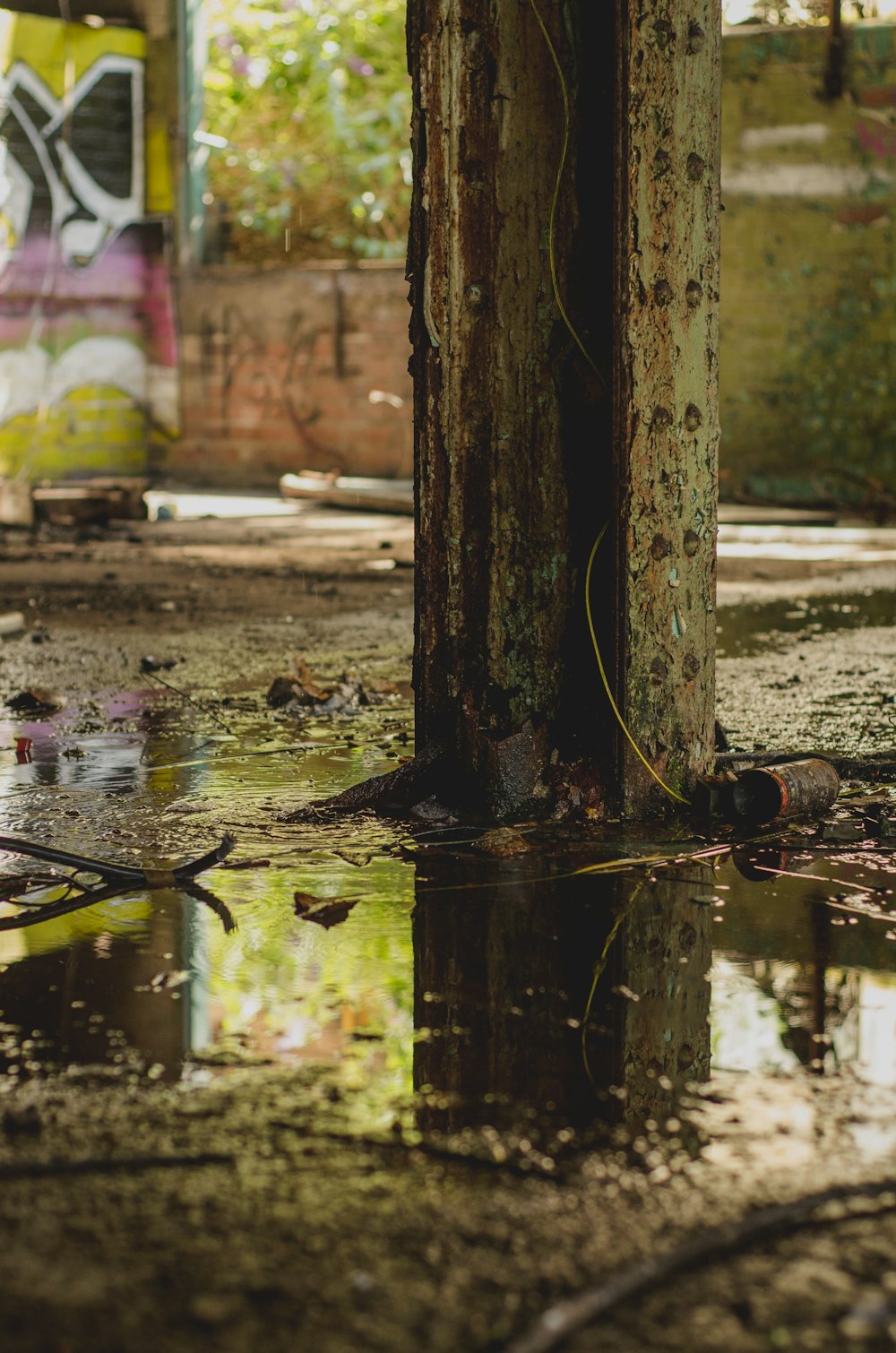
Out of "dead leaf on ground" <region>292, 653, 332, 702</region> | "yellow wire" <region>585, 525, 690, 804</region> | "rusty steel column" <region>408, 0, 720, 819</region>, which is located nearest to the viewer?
"rusty steel column" <region>408, 0, 720, 819</region>

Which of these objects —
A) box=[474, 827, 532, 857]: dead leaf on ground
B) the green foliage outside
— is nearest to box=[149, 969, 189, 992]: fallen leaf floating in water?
box=[474, 827, 532, 857]: dead leaf on ground

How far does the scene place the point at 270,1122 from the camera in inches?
77.3

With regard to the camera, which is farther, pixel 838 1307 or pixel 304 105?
pixel 304 105

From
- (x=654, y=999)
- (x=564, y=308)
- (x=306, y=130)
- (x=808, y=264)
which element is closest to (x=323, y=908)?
(x=654, y=999)

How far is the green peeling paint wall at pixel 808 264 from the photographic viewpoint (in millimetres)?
14430

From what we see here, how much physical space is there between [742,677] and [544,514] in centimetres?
224

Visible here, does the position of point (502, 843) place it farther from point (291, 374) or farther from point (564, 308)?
point (291, 374)

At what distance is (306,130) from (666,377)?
17720mm

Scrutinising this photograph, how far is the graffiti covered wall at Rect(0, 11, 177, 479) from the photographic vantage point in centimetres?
1659

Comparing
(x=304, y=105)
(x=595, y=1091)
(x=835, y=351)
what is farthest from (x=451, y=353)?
(x=304, y=105)

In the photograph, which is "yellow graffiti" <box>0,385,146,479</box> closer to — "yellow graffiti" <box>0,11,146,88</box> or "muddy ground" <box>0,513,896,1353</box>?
"yellow graffiti" <box>0,11,146,88</box>

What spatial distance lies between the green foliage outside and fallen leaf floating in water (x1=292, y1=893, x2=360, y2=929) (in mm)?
15961

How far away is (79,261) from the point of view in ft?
56.6

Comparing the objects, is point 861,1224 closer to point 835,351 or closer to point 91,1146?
point 91,1146
